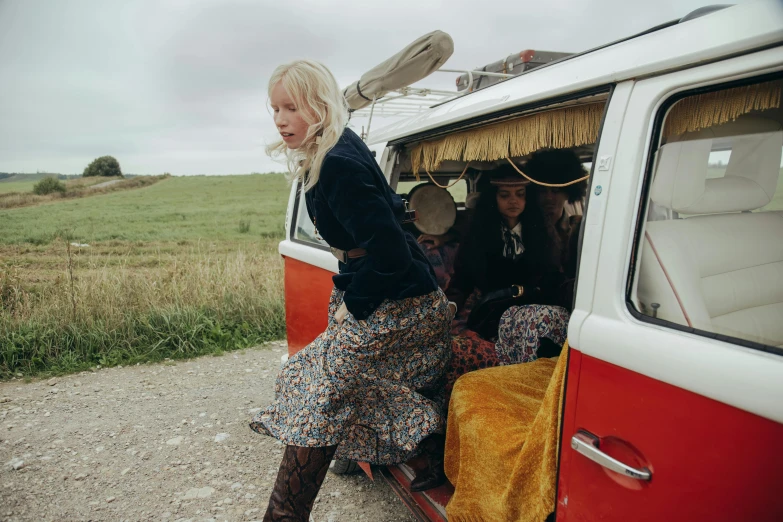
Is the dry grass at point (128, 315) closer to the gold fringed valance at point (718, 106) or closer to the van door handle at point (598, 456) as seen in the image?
the van door handle at point (598, 456)

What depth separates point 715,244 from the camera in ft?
5.02

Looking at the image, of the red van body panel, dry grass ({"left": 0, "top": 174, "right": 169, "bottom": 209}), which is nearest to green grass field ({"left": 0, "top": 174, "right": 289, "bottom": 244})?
dry grass ({"left": 0, "top": 174, "right": 169, "bottom": 209})

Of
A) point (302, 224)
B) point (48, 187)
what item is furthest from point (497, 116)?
point (48, 187)

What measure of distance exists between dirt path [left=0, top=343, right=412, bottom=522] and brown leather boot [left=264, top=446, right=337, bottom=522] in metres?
0.94

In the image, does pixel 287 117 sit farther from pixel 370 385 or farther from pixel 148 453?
pixel 148 453

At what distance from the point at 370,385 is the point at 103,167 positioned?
2684 inches

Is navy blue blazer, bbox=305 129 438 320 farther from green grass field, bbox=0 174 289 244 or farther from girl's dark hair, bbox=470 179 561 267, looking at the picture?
green grass field, bbox=0 174 289 244

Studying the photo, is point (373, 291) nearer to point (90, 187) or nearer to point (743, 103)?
point (743, 103)

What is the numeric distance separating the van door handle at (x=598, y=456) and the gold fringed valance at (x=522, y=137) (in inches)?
36.5

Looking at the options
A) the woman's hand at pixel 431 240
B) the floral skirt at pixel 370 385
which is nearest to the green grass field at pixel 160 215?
the woman's hand at pixel 431 240

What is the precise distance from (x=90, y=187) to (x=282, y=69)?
42.1 meters

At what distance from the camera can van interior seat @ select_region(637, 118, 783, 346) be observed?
1344mm

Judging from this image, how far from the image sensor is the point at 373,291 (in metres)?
1.88

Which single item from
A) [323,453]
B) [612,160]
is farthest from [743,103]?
[323,453]
